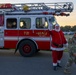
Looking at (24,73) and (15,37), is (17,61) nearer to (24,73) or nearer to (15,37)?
(15,37)

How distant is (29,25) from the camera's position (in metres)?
13.8

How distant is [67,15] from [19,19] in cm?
250

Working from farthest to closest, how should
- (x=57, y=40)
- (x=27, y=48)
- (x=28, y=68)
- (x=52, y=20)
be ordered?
1. (x=27, y=48)
2. (x=52, y=20)
3. (x=28, y=68)
4. (x=57, y=40)

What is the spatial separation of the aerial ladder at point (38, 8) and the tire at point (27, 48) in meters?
1.57

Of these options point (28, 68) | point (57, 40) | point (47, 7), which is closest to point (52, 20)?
point (47, 7)

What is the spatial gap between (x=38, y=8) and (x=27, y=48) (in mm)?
2217

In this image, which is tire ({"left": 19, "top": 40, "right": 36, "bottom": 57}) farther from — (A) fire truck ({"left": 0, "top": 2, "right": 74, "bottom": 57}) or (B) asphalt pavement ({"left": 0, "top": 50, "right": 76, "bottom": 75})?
(B) asphalt pavement ({"left": 0, "top": 50, "right": 76, "bottom": 75})

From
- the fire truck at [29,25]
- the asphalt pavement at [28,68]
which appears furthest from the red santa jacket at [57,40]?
the fire truck at [29,25]

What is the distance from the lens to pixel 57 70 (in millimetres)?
10234

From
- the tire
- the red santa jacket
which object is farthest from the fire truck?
the red santa jacket

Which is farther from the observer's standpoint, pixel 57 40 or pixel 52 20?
pixel 52 20

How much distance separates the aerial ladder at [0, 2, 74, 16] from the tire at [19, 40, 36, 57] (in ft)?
5.15

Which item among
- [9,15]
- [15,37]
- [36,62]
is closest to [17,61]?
[36,62]

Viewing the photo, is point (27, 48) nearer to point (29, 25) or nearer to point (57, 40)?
point (29, 25)
